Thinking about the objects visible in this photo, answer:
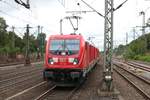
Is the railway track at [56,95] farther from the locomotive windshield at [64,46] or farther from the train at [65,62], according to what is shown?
the locomotive windshield at [64,46]

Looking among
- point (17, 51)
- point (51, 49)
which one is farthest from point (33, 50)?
point (51, 49)

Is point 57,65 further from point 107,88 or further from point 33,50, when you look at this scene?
point 33,50

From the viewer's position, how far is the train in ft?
58.2

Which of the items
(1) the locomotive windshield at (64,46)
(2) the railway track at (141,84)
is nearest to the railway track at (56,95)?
(1) the locomotive windshield at (64,46)

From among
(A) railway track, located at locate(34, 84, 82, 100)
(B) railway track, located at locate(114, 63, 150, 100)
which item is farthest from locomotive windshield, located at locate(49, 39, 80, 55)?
(B) railway track, located at locate(114, 63, 150, 100)

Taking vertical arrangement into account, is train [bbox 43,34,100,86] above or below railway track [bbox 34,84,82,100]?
above

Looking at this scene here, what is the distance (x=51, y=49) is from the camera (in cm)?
1859

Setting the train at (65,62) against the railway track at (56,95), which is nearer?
the railway track at (56,95)

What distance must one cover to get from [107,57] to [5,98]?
5.44 m

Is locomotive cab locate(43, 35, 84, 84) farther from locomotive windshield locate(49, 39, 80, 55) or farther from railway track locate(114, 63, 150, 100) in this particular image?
railway track locate(114, 63, 150, 100)

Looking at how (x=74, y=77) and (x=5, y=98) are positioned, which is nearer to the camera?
(x=5, y=98)

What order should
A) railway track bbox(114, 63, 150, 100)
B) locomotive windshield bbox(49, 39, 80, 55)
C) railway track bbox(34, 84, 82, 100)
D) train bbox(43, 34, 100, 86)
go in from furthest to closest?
locomotive windshield bbox(49, 39, 80, 55), train bbox(43, 34, 100, 86), railway track bbox(114, 63, 150, 100), railway track bbox(34, 84, 82, 100)

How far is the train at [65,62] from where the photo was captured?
58.2 feet

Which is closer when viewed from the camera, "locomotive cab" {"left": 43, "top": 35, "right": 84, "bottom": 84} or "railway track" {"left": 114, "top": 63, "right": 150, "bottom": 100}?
"railway track" {"left": 114, "top": 63, "right": 150, "bottom": 100}
